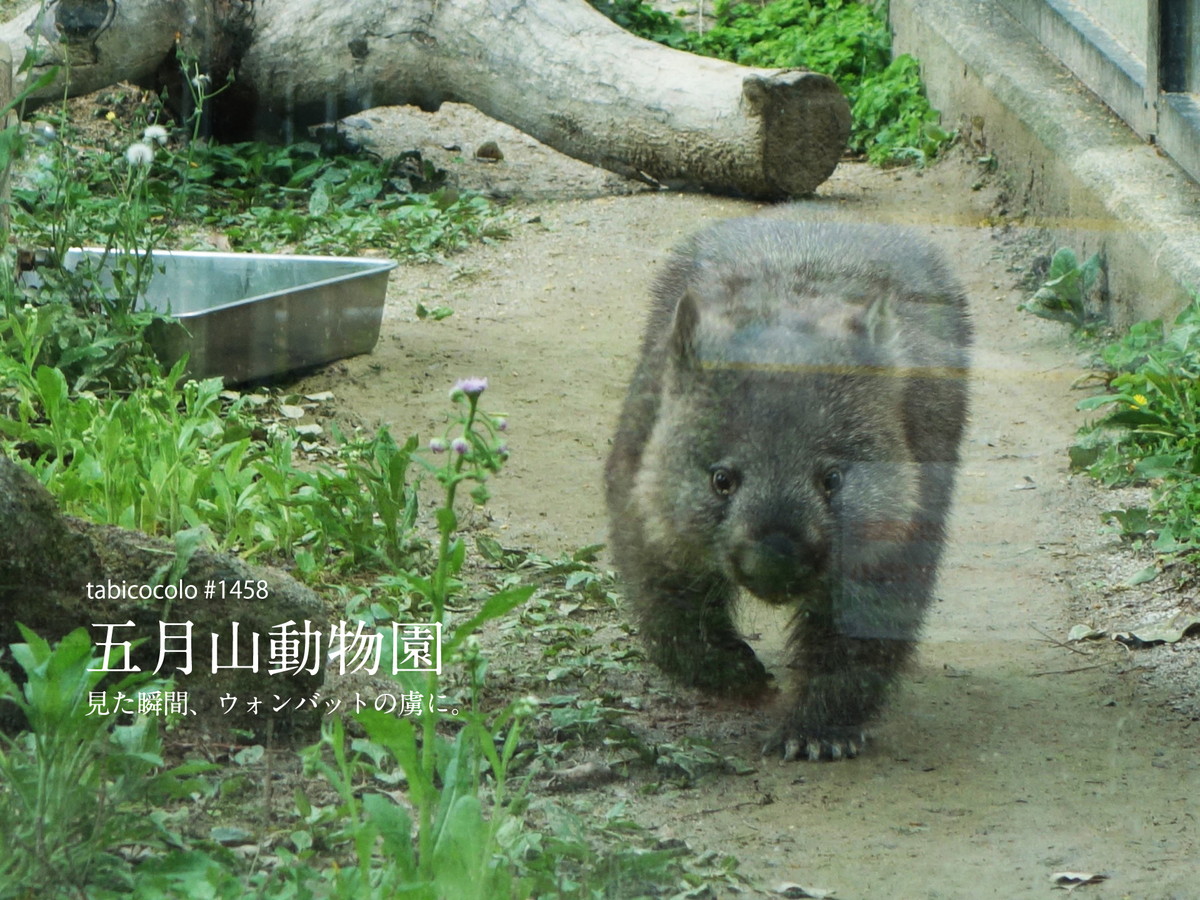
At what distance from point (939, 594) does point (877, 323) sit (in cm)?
53

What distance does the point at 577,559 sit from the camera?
2865 mm

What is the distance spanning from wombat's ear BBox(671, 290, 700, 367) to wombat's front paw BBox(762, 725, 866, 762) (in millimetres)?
675

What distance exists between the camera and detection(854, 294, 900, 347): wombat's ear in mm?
2520

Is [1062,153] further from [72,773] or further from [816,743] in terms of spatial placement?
[72,773]

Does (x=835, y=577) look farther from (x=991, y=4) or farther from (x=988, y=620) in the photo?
(x=991, y=4)

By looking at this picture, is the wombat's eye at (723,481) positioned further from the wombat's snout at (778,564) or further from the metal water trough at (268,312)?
the metal water trough at (268,312)

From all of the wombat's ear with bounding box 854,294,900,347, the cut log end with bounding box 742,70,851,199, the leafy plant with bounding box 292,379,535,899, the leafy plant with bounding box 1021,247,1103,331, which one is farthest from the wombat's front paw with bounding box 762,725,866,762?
the cut log end with bounding box 742,70,851,199

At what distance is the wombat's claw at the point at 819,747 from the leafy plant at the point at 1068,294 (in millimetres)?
1137

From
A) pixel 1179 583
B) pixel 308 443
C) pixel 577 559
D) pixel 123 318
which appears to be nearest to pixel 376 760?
pixel 577 559

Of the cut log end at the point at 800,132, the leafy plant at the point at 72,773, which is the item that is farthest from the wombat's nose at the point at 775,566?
the cut log end at the point at 800,132

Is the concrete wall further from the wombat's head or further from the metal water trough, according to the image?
the metal water trough

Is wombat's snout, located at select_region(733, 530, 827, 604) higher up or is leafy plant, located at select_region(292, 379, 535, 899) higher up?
leafy plant, located at select_region(292, 379, 535, 899)

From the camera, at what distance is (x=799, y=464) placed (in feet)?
7.85

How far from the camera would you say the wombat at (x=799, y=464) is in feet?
7.85
